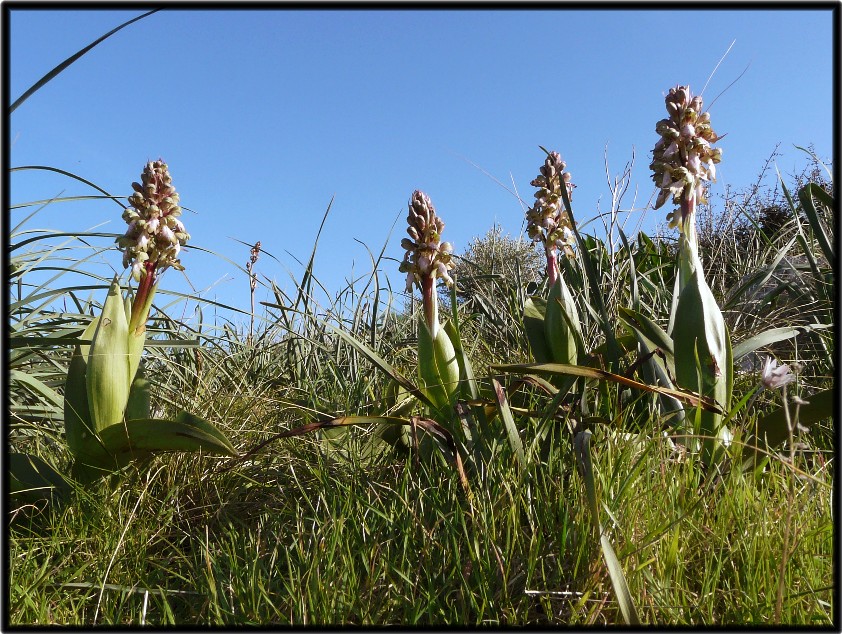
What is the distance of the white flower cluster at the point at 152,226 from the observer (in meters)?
1.88

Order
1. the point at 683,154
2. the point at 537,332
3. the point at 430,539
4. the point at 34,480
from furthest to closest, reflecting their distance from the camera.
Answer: the point at 537,332 → the point at 683,154 → the point at 34,480 → the point at 430,539

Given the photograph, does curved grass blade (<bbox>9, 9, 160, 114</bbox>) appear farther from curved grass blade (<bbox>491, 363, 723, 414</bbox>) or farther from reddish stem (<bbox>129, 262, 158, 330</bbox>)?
curved grass blade (<bbox>491, 363, 723, 414</bbox>)

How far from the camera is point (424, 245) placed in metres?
1.92

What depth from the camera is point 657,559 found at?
1265 mm

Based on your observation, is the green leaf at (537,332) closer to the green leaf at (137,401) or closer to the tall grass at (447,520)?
the tall grass at (447,520)

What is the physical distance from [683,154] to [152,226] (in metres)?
1.58

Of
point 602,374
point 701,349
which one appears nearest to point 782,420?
point 701,349

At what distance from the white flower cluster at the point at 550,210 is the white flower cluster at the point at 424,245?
2.11 ft

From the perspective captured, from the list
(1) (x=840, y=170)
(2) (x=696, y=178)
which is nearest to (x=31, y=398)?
(2) (x=696, y=178)

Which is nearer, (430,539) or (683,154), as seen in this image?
(430,539)

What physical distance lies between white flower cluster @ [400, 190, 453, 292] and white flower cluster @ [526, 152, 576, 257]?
0.64 m

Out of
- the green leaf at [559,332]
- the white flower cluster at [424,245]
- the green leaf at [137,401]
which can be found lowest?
the green leaf at [137,401]

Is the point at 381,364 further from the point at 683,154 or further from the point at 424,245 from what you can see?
the point at 683,154

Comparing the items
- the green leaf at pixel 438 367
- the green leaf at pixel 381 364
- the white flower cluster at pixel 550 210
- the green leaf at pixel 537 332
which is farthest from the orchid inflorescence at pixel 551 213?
the green leaf at pixel 381 364
